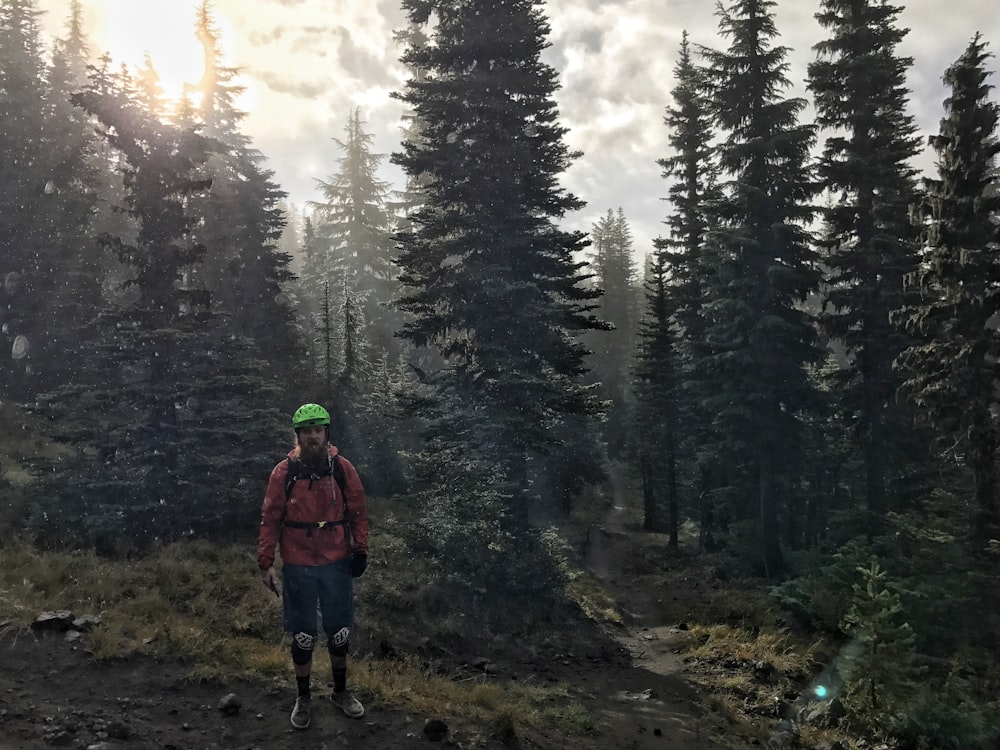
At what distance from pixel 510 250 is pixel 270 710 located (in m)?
13.1

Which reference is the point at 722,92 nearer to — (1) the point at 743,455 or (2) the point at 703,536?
(1) the point at 743,455

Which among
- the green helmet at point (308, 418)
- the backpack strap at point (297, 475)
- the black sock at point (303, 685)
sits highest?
the green helmet at point (308, 418)

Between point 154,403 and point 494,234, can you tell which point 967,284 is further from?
point 154,403

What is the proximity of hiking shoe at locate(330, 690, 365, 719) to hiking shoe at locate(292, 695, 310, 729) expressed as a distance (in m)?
0.41

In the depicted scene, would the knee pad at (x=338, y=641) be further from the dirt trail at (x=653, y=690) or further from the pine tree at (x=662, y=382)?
the pine tree at (x=662, y=382)

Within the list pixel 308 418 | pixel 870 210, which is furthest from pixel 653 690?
pixel 870 210

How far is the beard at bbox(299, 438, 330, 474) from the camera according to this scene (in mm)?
6230

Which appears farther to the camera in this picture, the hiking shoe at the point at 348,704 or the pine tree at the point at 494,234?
the pine tree at the point at 494,234

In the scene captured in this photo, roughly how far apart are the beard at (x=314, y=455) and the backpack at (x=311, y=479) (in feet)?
0.21

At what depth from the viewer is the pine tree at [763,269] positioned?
20359 mm

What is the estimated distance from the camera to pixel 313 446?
20.5 feet

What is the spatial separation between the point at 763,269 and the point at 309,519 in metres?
19.2

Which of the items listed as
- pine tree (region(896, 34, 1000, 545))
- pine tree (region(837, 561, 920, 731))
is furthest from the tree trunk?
pine tree (region(837, 561, 920, 731))

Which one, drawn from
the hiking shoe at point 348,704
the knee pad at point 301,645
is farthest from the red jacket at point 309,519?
the hiking shoe at point 348,704
